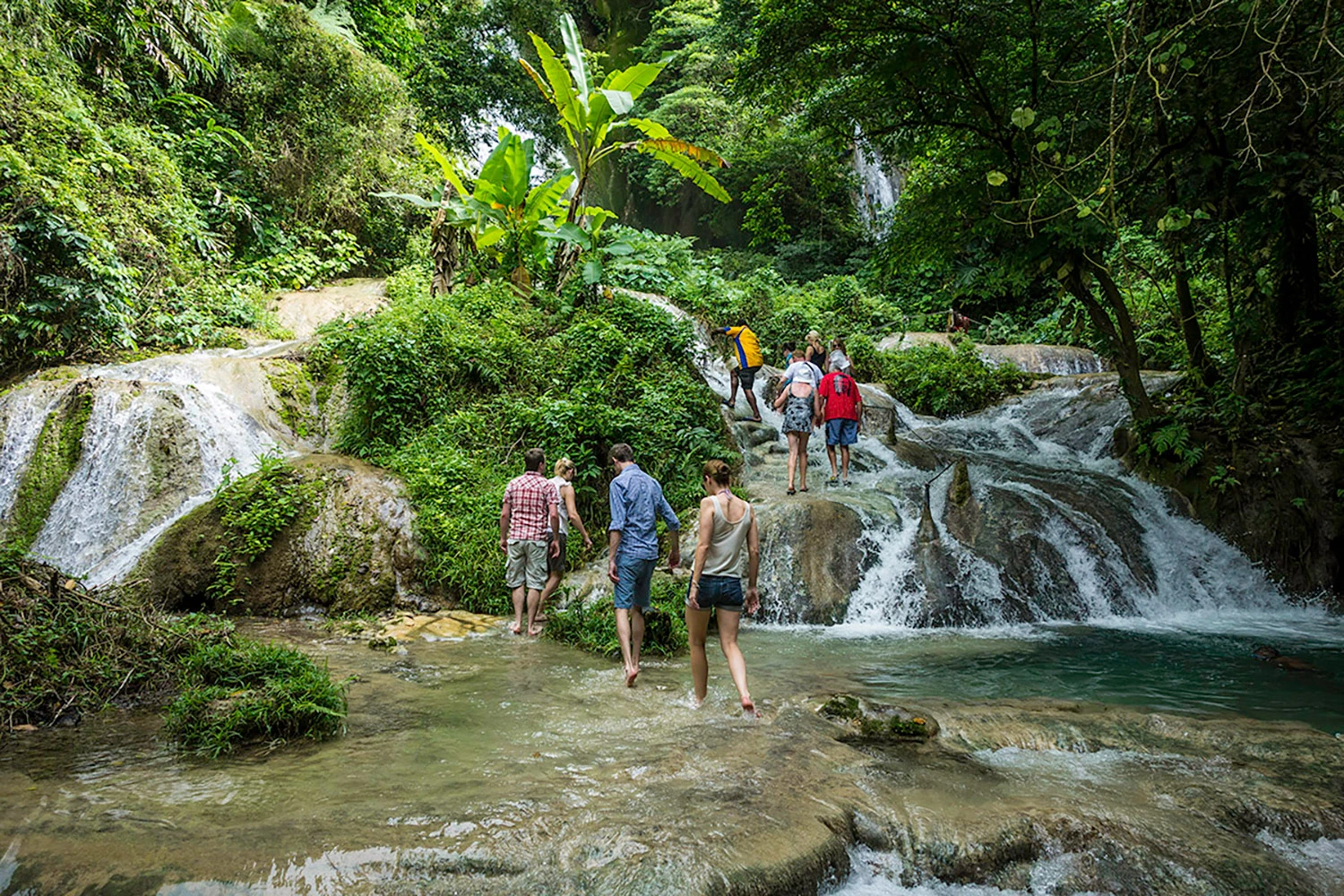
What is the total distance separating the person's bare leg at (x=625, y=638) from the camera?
253 inches

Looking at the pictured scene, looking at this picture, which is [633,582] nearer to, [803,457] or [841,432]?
[803,457]

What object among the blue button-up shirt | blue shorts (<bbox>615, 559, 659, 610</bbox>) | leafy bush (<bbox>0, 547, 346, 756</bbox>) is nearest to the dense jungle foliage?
the blue button-up shirt

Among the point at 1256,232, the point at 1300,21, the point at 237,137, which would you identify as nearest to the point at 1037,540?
the point at 1256,232

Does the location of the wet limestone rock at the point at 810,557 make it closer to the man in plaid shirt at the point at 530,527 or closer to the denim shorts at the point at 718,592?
the man in plaid shirt at the point at 530,527

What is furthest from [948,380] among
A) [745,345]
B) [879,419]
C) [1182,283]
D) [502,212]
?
[502,212]

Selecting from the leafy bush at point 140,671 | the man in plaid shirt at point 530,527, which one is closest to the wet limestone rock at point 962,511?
the man in plaid shirt at point 530,527

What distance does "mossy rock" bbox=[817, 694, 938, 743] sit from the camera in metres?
5.12

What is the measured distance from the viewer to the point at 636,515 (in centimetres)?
654

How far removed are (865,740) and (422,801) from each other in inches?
112

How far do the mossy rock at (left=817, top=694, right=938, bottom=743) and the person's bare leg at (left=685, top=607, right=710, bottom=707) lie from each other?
903mm

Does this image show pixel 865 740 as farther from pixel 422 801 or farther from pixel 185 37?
pixel 185 37

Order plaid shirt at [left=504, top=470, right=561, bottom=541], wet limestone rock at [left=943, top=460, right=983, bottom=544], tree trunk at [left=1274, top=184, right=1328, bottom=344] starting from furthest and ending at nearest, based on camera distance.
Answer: tree trunk at [left=1274, top=184, right=1328, bottom=344]
wet limestone rock at [left=943, top=460, right=983, bottom=544]
plaid shirt at [left=504, top=470, right=561, bottom=541]

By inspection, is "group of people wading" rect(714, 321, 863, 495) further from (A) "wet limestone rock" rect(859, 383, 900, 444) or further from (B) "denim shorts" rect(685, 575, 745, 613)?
(B) "denim shorts" rect(685, 575, 745, 613)

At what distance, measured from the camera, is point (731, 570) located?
18.1 feet
